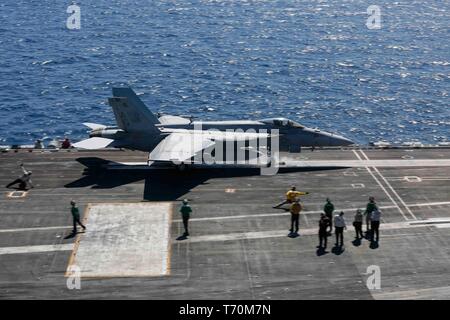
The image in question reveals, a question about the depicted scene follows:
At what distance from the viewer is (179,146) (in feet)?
191

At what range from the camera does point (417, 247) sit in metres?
45.4

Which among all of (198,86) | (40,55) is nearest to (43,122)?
(198,86)

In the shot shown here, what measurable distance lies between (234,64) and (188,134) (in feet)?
194

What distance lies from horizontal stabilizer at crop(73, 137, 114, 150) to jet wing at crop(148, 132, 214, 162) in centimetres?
402

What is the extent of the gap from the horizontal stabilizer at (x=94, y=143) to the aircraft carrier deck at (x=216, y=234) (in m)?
1.42

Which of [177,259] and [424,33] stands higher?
[424,33]

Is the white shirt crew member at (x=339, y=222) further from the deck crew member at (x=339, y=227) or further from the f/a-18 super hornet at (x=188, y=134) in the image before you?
the f/a-18 super hornet at (x=188, y=134)

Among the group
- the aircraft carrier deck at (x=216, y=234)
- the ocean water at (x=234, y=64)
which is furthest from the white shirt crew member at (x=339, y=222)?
the ocean water at (x=234, y=64)

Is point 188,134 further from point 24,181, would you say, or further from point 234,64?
point 234,64

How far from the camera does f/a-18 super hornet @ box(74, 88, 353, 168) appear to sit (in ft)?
197
